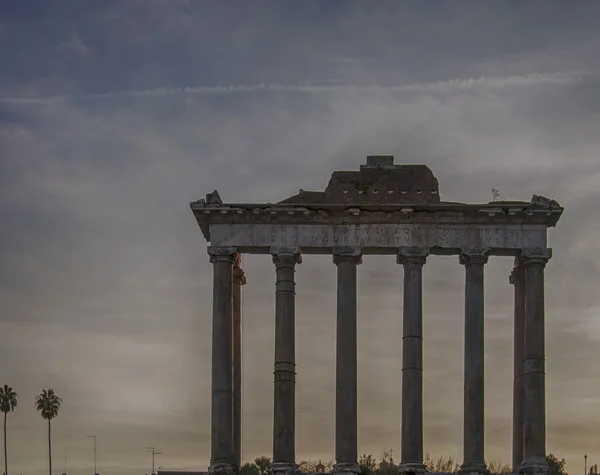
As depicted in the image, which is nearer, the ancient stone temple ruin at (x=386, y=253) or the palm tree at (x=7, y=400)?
the ancient stone temple ruin at (x=386, y=253)

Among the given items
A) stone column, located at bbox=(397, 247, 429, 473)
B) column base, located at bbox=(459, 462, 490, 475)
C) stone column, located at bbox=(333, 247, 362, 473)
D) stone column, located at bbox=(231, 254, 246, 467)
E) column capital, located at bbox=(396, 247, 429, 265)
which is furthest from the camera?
stone column, located at bbox=(231, 254, 246, 467)

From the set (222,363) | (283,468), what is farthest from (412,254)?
(283,468)

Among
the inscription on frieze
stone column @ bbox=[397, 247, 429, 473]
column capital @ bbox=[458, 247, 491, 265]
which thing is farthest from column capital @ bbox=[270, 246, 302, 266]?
column capital @ bbox=[458, 247, 491, 265]

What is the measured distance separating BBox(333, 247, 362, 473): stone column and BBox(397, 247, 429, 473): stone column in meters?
1.83

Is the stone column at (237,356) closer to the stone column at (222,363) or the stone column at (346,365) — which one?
the stone column at (222,363)

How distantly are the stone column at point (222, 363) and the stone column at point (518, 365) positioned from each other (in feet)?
36.4

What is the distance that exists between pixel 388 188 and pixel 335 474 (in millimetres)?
11277

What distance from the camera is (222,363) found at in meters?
68.0

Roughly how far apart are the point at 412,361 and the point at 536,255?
6.29 meters

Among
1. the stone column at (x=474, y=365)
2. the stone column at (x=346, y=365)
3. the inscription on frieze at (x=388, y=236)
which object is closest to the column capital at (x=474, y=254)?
the stone column at (x=474, y=365)

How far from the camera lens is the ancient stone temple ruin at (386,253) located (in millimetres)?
67438

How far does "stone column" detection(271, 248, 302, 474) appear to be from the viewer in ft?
220

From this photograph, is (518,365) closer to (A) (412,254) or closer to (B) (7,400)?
(A) (412,254)

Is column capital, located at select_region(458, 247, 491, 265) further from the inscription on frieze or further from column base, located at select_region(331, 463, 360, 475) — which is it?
column base, located at select_region(331, 463, 360, 475)
